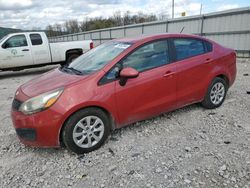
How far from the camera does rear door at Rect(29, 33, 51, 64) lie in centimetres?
1030

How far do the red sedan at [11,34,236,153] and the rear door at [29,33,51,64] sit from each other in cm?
669

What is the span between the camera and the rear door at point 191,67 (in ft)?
13.6

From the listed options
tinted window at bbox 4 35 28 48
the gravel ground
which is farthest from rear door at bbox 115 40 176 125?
tinted window at bbox 4 35 28 48

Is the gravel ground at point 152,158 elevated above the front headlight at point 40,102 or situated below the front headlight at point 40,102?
below

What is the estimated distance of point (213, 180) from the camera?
2.78m

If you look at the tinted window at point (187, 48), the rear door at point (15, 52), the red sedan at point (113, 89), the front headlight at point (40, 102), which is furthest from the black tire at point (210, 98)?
the rear door at point (15, 52)

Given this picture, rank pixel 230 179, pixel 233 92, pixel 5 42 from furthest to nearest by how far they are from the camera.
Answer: pixel 5 42 < pixel 233 92 < pixel 230 179

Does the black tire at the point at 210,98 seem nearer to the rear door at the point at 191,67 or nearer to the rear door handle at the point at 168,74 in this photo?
the rear door at the point at 191,67

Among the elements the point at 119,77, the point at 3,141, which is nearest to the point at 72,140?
the point at 119,77

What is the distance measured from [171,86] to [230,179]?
1.71 metres

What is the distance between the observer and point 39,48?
408 inches

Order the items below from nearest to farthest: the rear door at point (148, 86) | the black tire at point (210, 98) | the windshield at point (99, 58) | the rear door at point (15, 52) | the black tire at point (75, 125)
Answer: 1. the black tire at point (75, 125)
2. the rear door at point (148, 86)
3. the windshield at point (99, 58)
4. the black tire at point (210, 98)
5. the rear door at point (15, 52)

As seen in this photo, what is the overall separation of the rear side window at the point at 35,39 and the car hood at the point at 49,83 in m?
7.14

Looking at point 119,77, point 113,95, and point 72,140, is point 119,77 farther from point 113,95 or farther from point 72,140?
point 72,140
